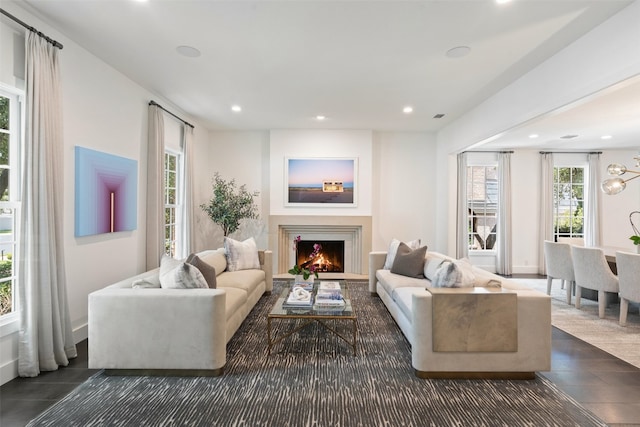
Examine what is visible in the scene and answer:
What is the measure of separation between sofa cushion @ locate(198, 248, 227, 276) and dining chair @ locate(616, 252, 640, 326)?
4.77m

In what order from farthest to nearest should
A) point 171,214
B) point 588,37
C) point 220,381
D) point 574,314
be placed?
point 171,214 < point 574,314 < point 588,37 < point 220,381

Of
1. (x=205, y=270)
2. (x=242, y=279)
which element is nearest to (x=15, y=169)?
(x=205, y=270)

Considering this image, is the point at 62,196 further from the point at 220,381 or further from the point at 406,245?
the point at 406,245

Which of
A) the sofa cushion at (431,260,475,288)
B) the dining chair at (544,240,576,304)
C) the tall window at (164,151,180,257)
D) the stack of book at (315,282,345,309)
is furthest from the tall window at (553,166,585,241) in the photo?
the tall window at (164,151,180,257)

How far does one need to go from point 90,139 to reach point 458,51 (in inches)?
151

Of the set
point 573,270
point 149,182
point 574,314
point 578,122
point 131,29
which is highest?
point 131,29

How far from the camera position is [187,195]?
5.70 m

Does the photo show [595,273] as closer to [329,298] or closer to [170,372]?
[329,298]

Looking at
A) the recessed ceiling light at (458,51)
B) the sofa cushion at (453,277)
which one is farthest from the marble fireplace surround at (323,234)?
the recessed ceiling light at (458,51)

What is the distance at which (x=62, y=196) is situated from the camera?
2.96 m

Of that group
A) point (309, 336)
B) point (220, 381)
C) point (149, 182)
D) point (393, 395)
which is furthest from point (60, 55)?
point (393, 395)

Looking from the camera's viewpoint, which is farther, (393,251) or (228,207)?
(228,207)

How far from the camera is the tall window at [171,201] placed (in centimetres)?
541

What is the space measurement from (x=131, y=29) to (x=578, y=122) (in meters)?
5.83
